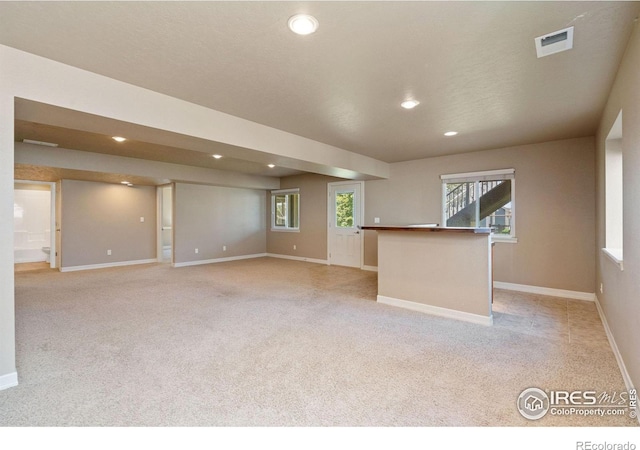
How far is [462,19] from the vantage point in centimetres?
173

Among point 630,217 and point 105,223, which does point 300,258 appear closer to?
point 105,223

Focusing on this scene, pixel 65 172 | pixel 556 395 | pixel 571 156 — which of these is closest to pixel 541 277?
pixel 571 156

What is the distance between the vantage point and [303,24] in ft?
5.83

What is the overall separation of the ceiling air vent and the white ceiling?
0.16ft

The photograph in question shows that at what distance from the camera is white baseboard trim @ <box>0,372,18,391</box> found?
2.00m

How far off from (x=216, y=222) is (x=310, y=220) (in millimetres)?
2537

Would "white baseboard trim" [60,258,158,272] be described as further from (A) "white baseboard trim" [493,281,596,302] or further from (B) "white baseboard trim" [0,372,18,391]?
(A) "white baseboard trim" [493,281,596,302]

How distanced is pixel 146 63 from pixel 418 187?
488 cm

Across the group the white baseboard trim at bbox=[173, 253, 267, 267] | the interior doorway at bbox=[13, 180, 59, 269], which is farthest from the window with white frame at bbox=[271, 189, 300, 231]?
the interior doorway at bbox=[13, 180, 59, 269]

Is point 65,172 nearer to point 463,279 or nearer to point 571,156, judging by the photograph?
point 463,279

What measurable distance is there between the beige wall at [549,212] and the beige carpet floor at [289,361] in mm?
523

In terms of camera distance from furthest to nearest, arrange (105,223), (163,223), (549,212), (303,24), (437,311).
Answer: (163,223)
(105,223)
(549,212)
(437,311)
(303,24)

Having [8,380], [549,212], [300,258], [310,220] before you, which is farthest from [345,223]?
[8,380]
